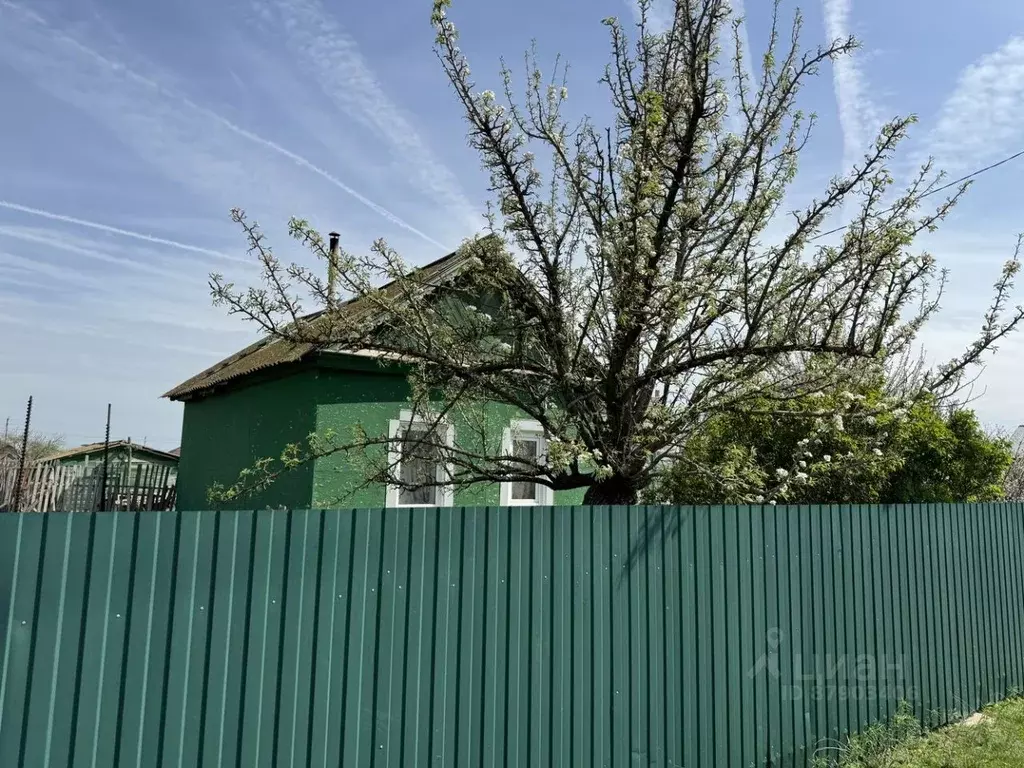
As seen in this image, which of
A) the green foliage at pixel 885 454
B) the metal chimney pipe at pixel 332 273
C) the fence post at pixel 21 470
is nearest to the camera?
the metal chimney pipe at pixel 332 273

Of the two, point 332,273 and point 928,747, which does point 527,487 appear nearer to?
point 332,273

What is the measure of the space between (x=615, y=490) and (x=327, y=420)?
4477 mm

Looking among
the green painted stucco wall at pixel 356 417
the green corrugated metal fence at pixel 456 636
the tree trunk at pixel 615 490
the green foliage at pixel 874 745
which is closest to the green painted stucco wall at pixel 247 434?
the green painted stucco wall at pixel 356 417

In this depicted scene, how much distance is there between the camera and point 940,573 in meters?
6.14

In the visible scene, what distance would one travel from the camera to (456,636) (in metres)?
3.42

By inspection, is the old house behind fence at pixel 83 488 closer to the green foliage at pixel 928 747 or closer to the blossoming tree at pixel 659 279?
the blossoming tree at pixel 659 279

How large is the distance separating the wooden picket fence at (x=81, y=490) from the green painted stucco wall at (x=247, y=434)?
1.30 metres

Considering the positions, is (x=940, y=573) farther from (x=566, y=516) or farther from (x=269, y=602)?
(x=269, y=602)

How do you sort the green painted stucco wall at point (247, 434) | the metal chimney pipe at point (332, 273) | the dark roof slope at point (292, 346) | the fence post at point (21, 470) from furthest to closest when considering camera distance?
the fence post at point (21, 470) → the green painted stucco wall at point (247, 434) → the dark roof slope at point (292, 346) → the metal chimney pipe at point (332, 273)

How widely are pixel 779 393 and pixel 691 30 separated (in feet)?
10.5

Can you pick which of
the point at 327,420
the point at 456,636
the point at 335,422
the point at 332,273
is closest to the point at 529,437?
the point at 335,422

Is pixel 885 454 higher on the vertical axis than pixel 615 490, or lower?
higher

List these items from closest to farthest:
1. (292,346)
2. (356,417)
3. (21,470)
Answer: (292,346) < (356,417) < (21,470)

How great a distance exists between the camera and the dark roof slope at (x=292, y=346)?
6324 mm
